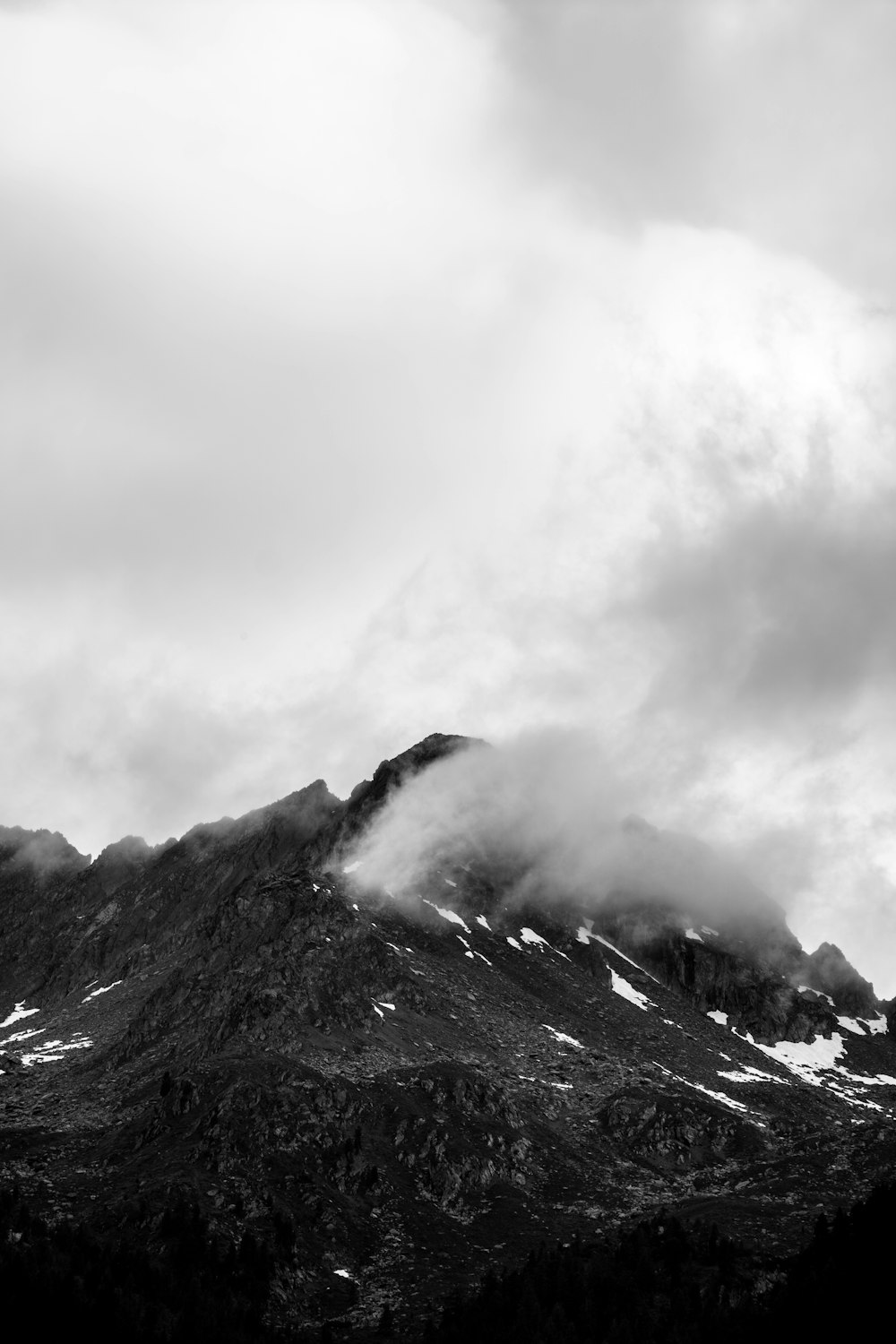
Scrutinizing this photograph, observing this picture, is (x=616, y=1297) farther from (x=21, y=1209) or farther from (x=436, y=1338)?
(x=21, y=1209)

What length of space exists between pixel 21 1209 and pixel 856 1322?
5189 inches

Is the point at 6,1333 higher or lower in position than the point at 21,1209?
lower

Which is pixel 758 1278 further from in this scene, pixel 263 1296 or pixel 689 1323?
pixel 263 1296

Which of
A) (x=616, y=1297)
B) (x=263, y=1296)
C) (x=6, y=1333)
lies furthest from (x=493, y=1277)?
(x=6, y=1333)

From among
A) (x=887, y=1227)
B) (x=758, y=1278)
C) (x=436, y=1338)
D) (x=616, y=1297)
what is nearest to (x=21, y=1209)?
(x=436, y=1338)

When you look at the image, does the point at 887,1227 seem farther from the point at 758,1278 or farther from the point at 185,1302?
the point at 185,1302

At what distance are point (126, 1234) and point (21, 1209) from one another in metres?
17.5

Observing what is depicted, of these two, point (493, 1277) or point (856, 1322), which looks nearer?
point (856, 1322)

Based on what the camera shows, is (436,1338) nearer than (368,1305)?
Yes

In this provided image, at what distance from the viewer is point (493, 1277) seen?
194 metres

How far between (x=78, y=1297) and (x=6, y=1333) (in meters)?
10.5

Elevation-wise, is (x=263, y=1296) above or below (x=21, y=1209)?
below

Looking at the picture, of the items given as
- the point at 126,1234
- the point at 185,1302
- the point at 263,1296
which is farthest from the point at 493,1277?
the point at 126,1234

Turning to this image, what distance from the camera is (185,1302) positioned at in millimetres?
183000
